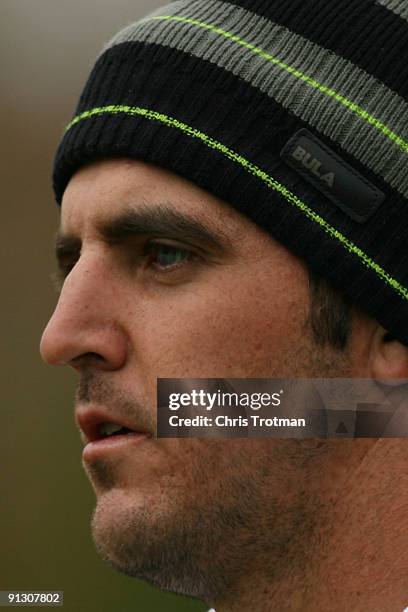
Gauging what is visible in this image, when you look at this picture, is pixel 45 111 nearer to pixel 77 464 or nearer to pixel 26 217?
pixel 26 217

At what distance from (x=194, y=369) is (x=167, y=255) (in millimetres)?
234

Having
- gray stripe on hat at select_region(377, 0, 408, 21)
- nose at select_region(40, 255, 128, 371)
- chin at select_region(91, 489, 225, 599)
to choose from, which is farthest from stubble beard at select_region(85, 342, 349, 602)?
gray stripe on hat at select_region(377, 0, 408, 21)

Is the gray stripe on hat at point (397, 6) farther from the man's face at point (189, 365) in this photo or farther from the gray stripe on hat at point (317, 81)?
the man's face at point (189, 365)

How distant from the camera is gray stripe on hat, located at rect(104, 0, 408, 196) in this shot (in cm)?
180

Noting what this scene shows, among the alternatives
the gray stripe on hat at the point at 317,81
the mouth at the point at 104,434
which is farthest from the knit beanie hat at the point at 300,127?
the mouth at the point at 104,434

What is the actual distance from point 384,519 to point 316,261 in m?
0.50

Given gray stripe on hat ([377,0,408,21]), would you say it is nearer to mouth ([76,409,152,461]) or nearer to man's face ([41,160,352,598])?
man's face ([41,160,352,598])

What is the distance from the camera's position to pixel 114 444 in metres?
1.76

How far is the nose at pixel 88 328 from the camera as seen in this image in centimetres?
177

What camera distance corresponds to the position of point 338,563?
1747 millimetres

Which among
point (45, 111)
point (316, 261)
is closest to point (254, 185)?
point (316, 261)

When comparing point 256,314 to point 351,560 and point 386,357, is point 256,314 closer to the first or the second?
point 386,357

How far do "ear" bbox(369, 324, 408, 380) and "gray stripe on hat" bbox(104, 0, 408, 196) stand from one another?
10.9 inches

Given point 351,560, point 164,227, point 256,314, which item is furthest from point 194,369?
point 351,560
